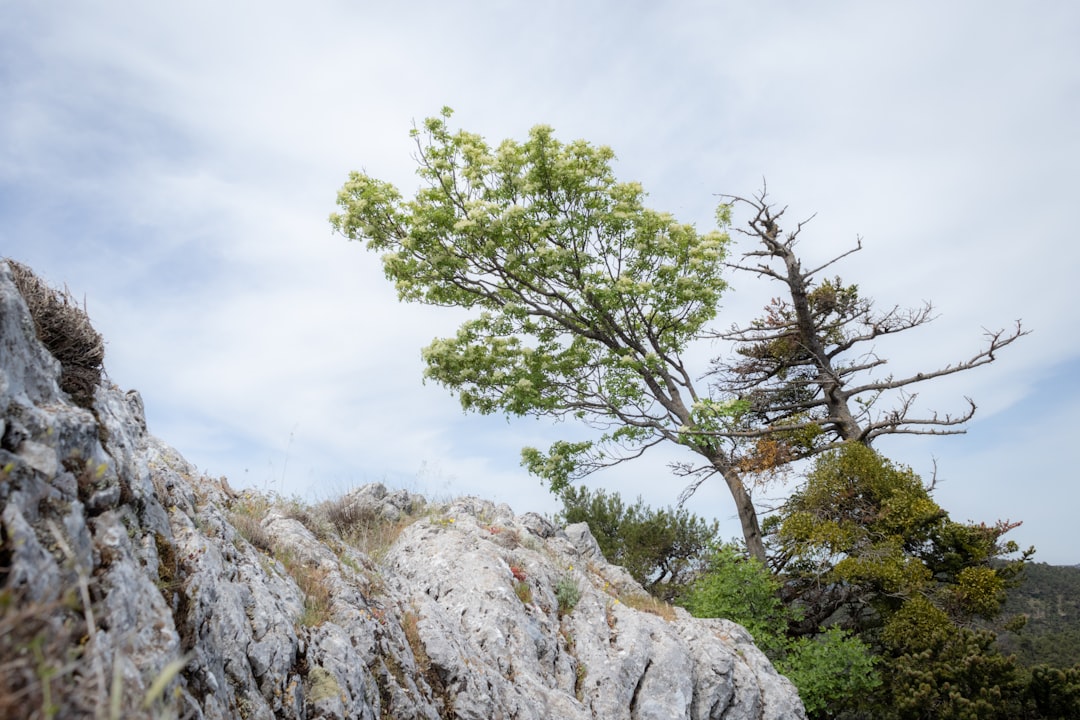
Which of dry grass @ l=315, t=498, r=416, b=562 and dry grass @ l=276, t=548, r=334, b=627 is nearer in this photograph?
dry grass @ l=276, t=548, r=334, b=627

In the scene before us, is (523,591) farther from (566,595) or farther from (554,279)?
(554,279)

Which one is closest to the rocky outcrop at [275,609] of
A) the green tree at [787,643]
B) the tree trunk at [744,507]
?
the green tree at [787,643]

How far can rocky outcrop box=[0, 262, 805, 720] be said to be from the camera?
3.30m

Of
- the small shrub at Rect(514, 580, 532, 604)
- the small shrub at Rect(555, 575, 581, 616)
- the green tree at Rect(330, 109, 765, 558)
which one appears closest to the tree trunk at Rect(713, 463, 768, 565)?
the green tree at Rect(330, 109, 765, 558)

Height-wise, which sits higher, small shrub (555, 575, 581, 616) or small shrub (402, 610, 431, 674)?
small shrub (555, 575, 581, 616)

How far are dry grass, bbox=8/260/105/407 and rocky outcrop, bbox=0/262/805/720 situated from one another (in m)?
0.25

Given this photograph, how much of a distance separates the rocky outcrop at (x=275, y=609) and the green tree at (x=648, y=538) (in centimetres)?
638

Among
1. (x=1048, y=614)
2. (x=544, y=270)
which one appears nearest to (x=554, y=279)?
(x=544, y=270)

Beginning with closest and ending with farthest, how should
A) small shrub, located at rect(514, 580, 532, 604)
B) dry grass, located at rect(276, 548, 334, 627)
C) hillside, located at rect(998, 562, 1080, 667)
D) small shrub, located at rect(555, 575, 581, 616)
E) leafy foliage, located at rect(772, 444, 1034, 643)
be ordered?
dry grass, located at rect(276, 548, 334, 627)
small shrub, located at rect(514, 580, 532, 604)
small shrub, located at rect(555, 575, 581, 616)
leafy foliage, located at rect(772, 444, 1034, 643)
hillside, located at rect(998, 562, 1080, 667)

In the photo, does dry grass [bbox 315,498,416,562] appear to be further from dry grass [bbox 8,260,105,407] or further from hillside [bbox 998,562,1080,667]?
hillside [bbox 998,562,1080,667]

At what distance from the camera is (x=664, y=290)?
21969 millimetres

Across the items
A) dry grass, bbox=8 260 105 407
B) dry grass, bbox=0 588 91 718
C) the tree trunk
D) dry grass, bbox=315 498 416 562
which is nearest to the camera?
dry grass, bbox=0 588 91 718

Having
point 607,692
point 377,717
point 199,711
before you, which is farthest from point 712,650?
point 199,711

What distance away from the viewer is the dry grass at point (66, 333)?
514 centimetres
